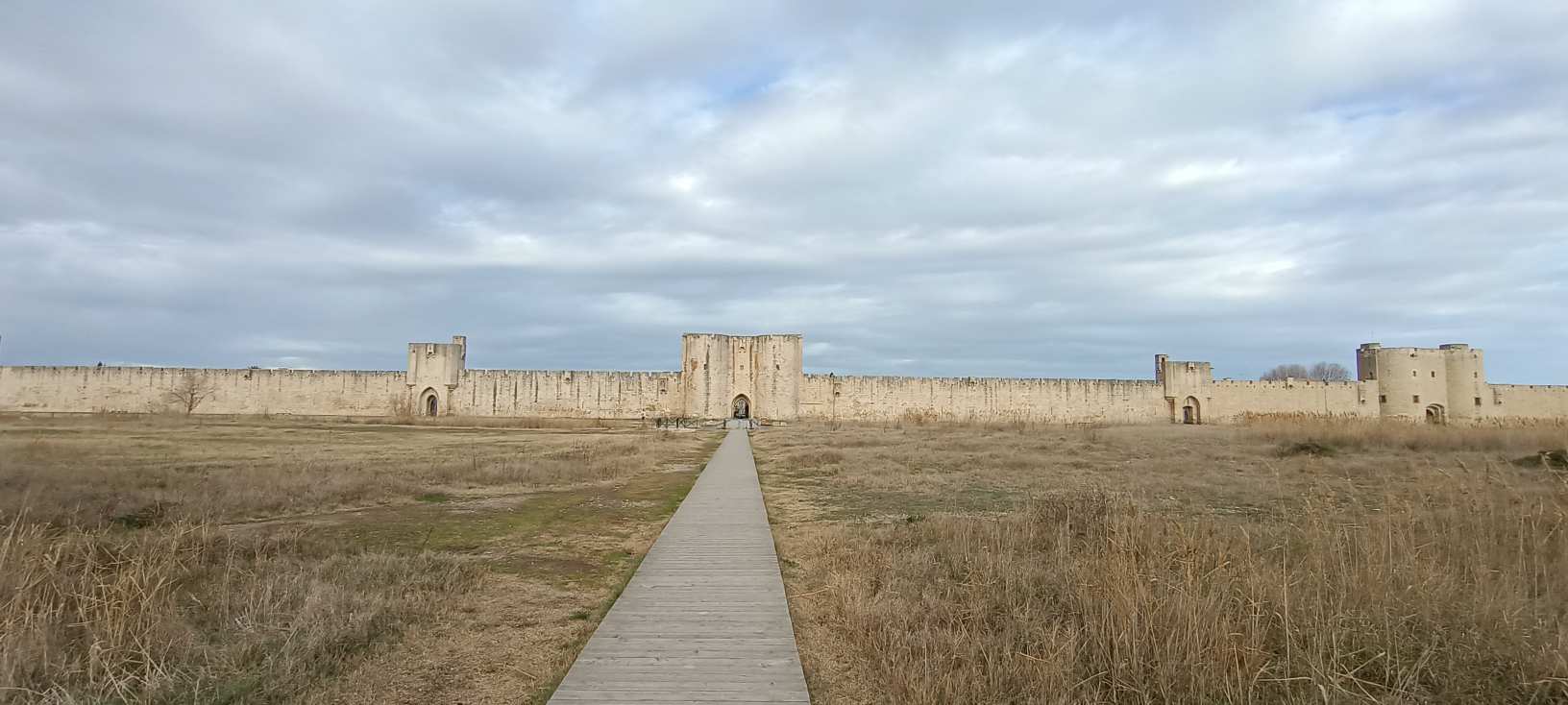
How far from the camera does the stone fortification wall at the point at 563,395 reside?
41.5 meters

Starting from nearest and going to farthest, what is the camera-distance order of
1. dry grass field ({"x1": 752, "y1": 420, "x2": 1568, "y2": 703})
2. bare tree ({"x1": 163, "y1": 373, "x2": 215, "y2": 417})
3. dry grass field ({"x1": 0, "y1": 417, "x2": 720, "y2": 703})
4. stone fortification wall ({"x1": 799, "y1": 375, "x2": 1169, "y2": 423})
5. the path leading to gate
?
dry grass field ({"x1": 752, "y1": 420, "x2": 1568, "y2": 703}) → the path leading to gate → dry grass field ({"x1": 0, "y1": 417, "x2": 720, "y2": 703}) → bare tree ({"x1": 163, "y1": 373, "x2": 215, "y2": 417}) → stone fortification wall ({"x1": 799, "y1": 375, "x2": 1169, "y2": 423})

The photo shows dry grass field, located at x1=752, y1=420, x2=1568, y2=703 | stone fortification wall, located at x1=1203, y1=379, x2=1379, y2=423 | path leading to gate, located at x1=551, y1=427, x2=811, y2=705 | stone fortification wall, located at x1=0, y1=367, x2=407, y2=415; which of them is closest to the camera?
dry grass field, located at x1=752, y1=420, x2=1568, y2=703

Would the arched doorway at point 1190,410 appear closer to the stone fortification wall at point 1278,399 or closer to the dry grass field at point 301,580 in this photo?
the stone fortification wall at point 1278,399

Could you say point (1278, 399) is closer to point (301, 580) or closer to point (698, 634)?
point (698, 634)

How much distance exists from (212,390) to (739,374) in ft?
90.6

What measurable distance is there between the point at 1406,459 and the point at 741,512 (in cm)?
1552

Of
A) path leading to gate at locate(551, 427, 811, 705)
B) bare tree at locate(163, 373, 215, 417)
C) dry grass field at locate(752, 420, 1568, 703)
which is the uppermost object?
bare tree at locate(163, 373, 215, 417)

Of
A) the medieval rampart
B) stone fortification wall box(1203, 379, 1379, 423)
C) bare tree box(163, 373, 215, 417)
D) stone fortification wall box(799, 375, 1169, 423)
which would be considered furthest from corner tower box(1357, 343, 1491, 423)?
bare tree box(163, 373, 215, 417)

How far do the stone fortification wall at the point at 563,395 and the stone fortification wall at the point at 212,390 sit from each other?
12.4 feet

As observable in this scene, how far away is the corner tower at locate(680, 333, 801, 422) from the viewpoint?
4184cm

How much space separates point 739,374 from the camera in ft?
138

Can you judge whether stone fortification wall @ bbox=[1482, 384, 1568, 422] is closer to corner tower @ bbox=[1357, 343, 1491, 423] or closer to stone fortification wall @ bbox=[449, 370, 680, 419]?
corner tower @ bbox=[1357, 343, 1491, 423]

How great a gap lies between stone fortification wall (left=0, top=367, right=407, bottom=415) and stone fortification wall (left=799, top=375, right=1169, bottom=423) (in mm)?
23277

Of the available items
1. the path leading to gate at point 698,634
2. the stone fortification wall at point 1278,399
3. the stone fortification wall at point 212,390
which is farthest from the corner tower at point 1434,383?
the stone fortification wall at point 212,390
